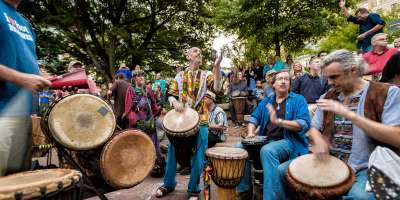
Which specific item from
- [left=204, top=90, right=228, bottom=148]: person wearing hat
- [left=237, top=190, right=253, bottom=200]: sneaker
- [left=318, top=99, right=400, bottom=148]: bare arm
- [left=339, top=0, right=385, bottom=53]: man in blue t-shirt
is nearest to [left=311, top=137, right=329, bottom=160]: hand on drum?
[left=318, top=99, right=400, bottom=148]: bare arm

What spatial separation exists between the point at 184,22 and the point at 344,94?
17690 millimetres

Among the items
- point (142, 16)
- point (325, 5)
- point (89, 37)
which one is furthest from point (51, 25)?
point (325, 5)

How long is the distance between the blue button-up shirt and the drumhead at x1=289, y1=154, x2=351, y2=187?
0.47 ft

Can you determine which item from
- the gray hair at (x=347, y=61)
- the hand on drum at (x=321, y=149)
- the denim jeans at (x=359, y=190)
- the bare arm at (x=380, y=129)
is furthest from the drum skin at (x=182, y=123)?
the bare arm at (x=380, y=129)

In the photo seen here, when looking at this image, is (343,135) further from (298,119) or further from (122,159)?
(122,159)

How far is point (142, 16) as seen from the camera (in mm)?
19438

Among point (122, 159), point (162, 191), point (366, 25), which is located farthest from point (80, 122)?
point (366, 25)

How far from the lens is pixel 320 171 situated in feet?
8.51

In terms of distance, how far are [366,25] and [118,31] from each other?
1194 cm

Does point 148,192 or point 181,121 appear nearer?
point 181,121

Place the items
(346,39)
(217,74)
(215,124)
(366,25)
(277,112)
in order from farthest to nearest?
(346,39)
(366,25)
(215,124)
(217,74)
(277,112)

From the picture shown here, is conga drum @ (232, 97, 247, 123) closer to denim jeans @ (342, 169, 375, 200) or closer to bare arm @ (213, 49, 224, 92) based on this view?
bare arm @ (213, 49, 224, 92)

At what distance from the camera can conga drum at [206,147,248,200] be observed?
346cm

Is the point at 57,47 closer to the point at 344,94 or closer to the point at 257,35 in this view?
the point at 257,35
